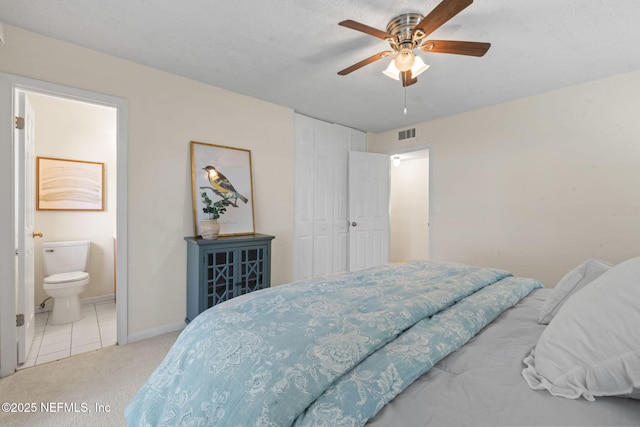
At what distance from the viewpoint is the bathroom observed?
2919mm

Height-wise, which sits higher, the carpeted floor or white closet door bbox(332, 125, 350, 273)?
white closet door bbox(332, 125, 350, 273)

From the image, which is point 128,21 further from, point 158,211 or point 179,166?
point 158,211

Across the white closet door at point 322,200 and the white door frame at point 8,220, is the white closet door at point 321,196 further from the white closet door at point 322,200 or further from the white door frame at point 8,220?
the white door frame at point 8,220

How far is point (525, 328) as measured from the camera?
1.15m

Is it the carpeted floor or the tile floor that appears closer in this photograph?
the carpeted floor

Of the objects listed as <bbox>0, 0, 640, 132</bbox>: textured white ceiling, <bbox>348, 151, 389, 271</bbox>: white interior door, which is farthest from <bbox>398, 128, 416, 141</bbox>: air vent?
<bbox>0, 0, 640, 132</bbox>: textured white ceiling

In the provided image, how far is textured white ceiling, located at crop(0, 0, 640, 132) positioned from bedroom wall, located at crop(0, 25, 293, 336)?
4.9 inches

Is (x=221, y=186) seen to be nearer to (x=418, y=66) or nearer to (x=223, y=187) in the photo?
(x=223, y=187)

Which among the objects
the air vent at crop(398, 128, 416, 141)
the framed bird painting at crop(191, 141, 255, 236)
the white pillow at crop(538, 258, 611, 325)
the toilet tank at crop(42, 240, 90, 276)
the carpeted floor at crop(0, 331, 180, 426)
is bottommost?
the carpeted floor at crop(0, 331, 180, 426)

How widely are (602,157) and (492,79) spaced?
1297mm

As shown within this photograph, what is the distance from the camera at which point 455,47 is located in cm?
177

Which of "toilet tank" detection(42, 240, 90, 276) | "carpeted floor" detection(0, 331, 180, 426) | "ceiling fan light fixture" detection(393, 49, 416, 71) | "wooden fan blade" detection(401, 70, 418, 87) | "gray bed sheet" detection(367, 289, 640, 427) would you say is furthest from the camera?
"toilet tank" detection(42, 240, 90, 276)

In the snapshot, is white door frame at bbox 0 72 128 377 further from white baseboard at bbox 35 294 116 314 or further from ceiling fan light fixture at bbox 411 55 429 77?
ceiling fan light fixture at bbox 411 55 429 77

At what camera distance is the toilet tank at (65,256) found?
3.04 meters
